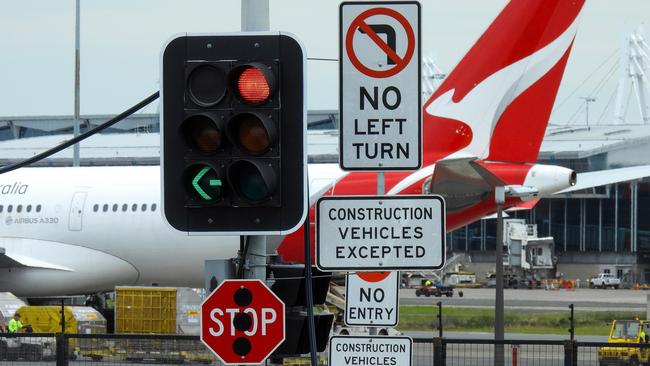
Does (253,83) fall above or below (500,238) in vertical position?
above

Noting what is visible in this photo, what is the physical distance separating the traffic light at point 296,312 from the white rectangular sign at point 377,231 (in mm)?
907

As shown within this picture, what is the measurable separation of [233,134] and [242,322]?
1299mm

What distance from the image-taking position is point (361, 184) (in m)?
25.3

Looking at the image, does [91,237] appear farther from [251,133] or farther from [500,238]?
[251,133]

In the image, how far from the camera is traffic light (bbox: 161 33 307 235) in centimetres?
745

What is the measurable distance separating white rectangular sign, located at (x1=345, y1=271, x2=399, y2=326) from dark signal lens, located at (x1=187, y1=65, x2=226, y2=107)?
3414mm

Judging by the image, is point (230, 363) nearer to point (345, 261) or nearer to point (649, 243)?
point (345, 261)

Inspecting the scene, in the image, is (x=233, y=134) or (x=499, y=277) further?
(x=499, y=277)

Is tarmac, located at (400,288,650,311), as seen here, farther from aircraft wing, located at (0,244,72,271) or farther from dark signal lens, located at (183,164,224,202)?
dark signal lens, located at (183,164,224,202)

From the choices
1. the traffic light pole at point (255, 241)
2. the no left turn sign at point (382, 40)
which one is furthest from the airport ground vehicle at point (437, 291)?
the no left turn sign at point (382, 40)

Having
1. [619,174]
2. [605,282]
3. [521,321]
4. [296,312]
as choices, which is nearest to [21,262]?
[521,321]

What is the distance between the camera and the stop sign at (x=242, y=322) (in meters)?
8.00

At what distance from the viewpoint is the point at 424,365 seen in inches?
825

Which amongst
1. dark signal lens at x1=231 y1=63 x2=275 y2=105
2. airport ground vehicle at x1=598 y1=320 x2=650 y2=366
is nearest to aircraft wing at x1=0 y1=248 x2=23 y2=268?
airport ground vehicle at x1=598 y1=320 x2=650 y2=366
